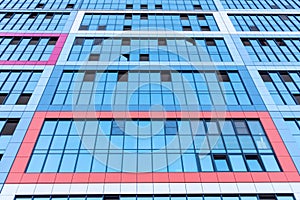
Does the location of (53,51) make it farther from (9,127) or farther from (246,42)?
(246,42)

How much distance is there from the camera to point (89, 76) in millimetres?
28953

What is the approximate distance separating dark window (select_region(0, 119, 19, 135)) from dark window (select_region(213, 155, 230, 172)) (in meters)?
15.6

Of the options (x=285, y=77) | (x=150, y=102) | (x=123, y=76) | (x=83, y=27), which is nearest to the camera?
(x=150, y=102)

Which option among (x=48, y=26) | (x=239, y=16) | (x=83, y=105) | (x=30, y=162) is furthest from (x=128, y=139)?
(x=239, y=16)

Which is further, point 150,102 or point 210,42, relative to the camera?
point 210,42

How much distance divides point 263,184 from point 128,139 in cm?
986

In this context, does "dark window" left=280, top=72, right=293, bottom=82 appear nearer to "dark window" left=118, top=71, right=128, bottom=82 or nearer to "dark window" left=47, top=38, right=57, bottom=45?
"dark window" left=118, top=71, right=128, bottom=82

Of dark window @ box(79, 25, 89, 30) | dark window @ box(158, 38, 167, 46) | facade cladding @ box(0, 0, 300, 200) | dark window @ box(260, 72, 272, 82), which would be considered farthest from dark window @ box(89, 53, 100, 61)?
dark window @ box(260, 72, 272, 82)

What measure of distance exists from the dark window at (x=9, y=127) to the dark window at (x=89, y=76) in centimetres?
728

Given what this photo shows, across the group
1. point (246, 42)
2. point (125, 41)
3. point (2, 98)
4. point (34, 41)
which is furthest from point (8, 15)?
point (246, 42)

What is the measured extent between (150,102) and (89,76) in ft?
22.6

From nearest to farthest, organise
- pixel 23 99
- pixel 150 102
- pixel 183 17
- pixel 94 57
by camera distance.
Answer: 1. pixel 150 102
2. pixel 23 99
3. pixel 94 57
4. pixel 183 17

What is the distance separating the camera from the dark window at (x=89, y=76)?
93.9 ft

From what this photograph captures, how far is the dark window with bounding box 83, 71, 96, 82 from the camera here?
28.6 meters
